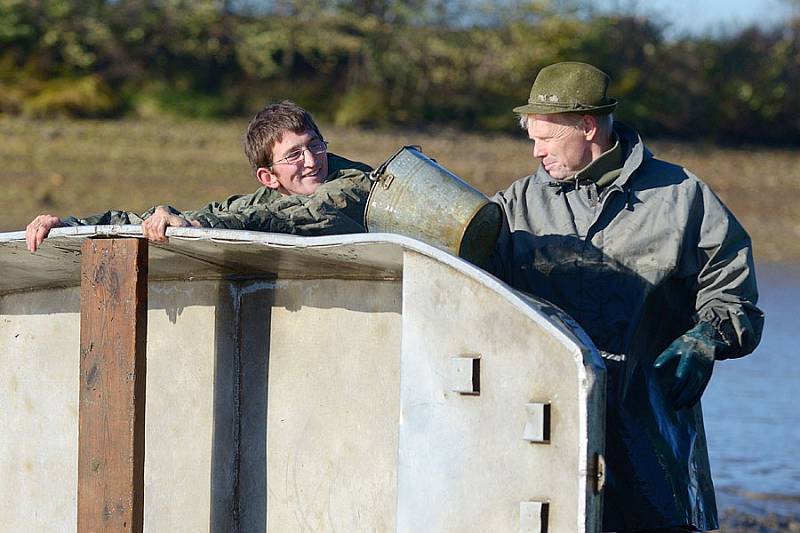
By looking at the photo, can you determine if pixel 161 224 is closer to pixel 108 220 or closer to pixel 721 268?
pixel 108 220

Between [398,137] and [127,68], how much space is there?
3.75m

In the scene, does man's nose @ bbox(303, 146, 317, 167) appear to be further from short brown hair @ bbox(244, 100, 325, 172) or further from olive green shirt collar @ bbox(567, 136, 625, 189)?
olive green shirt collar @ bbox(567, 136, 625, 189)

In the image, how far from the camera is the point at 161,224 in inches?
135

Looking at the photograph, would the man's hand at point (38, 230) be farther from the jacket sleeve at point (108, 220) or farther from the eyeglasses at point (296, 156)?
the eyeglasses at point (296, 156)

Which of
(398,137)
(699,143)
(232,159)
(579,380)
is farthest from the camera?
(699,143)

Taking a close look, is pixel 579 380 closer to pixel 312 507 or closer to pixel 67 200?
pixel 312 507

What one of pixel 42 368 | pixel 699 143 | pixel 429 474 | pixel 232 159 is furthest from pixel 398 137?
pixel 429 474

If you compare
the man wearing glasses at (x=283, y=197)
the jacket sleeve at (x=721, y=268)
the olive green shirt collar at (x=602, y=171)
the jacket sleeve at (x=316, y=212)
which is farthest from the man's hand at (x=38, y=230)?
the jacket sleeve at (x=721, y=268)

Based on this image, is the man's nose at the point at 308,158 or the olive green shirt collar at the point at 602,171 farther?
the man's nose at the point at 308,158

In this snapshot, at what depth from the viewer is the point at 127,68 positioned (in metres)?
19.0

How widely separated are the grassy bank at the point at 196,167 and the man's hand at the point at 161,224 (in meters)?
10.2

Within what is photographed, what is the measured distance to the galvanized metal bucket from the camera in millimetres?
3568

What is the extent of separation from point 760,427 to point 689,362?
18.9 ft

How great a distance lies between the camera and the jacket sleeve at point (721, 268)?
3.71 m
